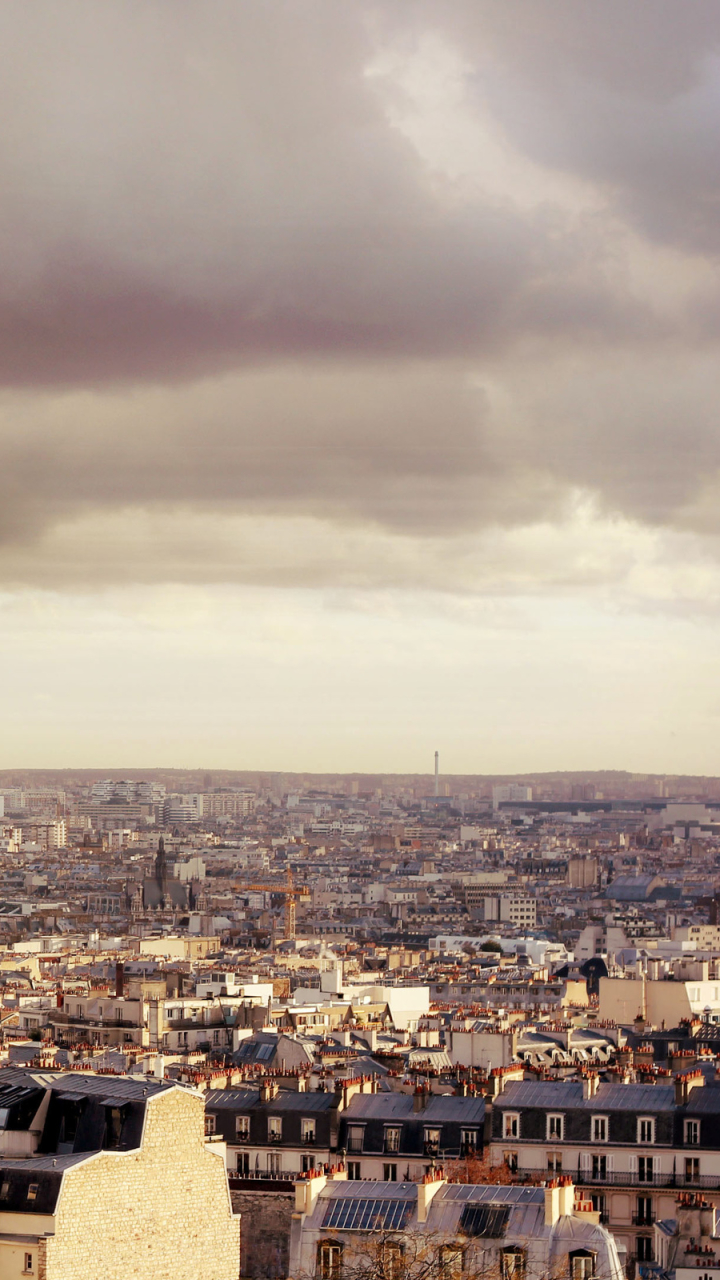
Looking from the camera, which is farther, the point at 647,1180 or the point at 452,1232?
the point at 647,1180

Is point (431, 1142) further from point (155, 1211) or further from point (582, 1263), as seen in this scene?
point (582, 1263)

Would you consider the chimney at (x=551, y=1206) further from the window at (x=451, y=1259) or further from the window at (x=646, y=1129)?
the window at (x=646, y=1129)

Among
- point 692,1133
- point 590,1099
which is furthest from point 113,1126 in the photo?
point 692,1133

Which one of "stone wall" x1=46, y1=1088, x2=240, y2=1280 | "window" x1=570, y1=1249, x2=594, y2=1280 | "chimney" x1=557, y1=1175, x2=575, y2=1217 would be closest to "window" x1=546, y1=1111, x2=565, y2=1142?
"stone wall" x1=46, y1=1088, x2=240, y2=1280

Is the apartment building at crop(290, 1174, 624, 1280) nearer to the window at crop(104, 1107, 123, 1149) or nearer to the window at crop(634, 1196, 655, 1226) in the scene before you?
the window at crop(104, 1107, 123, 1149)

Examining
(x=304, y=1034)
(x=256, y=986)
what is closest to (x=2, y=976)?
(x=256, y=986)

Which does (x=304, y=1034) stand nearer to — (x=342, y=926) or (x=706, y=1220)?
(x=706, y=1220)
